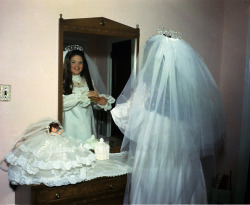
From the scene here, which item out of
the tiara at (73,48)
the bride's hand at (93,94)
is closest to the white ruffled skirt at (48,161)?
the bride's hand at (93,94)

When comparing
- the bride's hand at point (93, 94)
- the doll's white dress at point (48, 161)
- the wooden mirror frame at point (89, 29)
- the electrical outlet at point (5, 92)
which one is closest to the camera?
the doll's white dress at point (48, 161)

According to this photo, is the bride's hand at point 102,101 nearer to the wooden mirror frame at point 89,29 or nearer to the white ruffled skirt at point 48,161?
the wooden mirror frame at point 89,29

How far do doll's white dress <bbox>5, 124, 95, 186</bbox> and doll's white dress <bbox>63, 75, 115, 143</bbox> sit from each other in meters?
0.27

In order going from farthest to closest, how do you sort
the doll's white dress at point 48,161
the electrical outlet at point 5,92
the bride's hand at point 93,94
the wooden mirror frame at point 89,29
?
the bride's hand at point 93,94, the wooden mirror frame at point 89,29, the electrical outlet at point 5,92, the doll's white dress at point 48,161

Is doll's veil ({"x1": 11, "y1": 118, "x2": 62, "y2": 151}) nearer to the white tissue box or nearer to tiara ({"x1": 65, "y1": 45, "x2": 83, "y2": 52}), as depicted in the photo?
the white tissue box

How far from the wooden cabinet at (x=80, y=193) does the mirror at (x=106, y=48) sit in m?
0.43

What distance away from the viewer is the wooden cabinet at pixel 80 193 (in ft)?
5.75

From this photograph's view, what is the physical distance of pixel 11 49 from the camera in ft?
6.40

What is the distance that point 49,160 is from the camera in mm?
1748

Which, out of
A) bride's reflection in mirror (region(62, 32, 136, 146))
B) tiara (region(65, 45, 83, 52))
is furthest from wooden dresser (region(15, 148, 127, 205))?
tiara (region(65, 45, 83, 52))

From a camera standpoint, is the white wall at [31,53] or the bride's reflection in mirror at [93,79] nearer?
the white wall at [31,53]

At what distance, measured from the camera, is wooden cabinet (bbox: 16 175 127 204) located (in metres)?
1.75

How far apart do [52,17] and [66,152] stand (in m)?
0.91

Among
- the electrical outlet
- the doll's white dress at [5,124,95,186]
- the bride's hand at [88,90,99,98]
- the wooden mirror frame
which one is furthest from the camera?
the bride's hand at [88,90,99,98]
